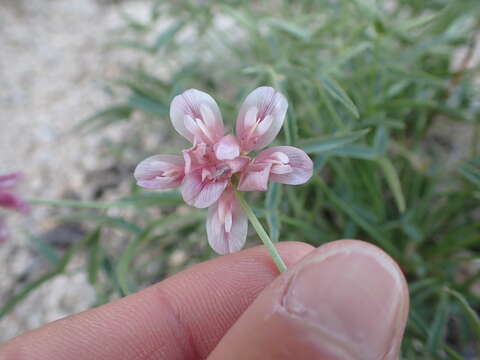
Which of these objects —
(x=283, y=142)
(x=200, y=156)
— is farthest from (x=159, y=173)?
(x=283, y=142)

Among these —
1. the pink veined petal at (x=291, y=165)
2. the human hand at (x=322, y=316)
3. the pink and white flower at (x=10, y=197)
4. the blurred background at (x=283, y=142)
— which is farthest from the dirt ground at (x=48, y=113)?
the pink veined petal at (x=291, y=165)

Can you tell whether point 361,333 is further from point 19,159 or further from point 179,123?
point 19,159

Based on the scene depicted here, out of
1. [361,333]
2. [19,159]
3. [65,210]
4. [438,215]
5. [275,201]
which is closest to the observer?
[361,333]

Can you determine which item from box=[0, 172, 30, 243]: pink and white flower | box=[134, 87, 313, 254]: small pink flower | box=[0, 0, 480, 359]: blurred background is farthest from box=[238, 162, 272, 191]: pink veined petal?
box=[0, 172, 30, 243]: pink and white flower

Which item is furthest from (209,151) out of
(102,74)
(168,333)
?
(102,74)

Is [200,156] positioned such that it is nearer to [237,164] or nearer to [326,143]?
[237,164]

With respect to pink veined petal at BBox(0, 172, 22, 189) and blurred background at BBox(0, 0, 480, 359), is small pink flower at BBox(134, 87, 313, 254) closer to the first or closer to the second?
blurred background at BBox(0, 0, 480, 359)

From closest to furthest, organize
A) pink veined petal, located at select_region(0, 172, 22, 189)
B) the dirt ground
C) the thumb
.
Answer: the thumb
pink veined petal, located at select_region(0, 172, 22, 189)
the dirt ground
